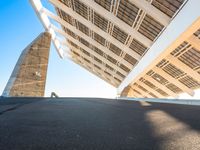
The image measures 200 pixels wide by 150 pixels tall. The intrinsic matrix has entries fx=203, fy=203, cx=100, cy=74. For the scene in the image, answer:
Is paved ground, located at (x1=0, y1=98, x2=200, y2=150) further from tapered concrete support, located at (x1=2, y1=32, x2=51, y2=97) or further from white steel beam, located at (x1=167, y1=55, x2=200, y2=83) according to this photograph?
tapered concrete support, located at (x1=2, y1=32, x2=51, y2=97)

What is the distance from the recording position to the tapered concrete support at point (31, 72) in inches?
677

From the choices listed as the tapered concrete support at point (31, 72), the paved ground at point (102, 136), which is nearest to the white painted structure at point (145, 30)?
the tapered concrete support at point (31, 72)

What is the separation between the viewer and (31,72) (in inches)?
723

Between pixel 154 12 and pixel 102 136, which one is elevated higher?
pixel 154 12

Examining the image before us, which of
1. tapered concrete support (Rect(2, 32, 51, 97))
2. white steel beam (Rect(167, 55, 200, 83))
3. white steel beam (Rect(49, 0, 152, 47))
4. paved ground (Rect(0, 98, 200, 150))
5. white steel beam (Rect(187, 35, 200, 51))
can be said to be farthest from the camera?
tapered concrete support (Rect(2, 32, 51, 97))

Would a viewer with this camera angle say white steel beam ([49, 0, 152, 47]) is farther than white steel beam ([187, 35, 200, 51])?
Yes

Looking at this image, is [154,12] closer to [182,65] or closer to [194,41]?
[194,41]

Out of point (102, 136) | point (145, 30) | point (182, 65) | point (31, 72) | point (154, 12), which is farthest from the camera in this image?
point (31, 72)

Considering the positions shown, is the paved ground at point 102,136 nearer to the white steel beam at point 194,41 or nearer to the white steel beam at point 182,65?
the white steel beam at point 194,41

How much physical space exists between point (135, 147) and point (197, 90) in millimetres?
19565

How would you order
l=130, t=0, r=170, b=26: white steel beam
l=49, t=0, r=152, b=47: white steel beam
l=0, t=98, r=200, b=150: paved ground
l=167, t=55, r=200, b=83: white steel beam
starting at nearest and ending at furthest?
1. l=0, t=98, r=200, b=150: paved ground
2. l=130, t=0, r=170, b=26: white steel beam
3. l=49, t=0, r=152, b=47: white steel beam
4. l=167, t=55, r=200, b=83: white steel beam

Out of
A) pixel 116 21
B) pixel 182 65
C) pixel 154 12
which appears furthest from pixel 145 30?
pixel 182 65

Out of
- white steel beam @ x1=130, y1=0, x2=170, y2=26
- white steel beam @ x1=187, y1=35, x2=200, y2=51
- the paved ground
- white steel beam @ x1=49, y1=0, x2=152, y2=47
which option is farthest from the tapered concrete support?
the paved ground

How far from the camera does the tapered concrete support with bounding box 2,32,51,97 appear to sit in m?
17.2
